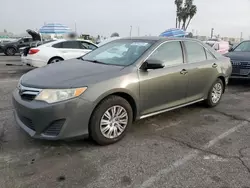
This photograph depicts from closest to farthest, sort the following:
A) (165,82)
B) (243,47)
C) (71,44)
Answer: (165,82), (243,47), (71,44)

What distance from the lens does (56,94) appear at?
3119mm

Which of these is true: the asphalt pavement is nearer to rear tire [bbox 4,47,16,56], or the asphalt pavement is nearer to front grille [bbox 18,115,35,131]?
front grille [bbox 18,115,35,131]

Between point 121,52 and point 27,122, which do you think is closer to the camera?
point 27,122

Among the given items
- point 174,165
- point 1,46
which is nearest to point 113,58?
point 174,165

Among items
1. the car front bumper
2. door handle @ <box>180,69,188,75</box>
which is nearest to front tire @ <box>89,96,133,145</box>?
the car front bumper

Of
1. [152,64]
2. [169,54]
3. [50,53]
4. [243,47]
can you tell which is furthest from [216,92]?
[50,53]

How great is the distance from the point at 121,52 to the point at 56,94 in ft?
5.18

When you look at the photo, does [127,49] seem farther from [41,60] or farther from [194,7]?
[194,7]

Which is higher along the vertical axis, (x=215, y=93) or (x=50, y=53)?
(x=50, y=53)

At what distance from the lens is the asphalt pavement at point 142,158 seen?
274 centimetres

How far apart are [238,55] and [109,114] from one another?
6.23 m

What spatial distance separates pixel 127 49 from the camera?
4.29m

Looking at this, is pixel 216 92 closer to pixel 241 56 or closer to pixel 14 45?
pixel 241 56

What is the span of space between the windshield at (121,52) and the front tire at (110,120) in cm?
70
